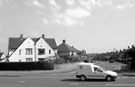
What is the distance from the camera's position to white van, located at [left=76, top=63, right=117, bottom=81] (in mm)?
26078

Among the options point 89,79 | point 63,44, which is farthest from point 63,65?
point 63,44

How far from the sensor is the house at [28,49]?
66.8 meters

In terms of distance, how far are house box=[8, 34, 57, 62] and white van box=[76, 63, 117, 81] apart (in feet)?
131

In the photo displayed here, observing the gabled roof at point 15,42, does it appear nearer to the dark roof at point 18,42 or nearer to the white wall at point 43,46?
the dark roof at point 18,42

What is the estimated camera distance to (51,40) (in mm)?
75062

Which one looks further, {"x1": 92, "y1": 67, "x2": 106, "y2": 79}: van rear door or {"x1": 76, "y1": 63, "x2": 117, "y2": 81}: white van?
{"x1": 92, "y1": 67, "x2": 106, "y2": 79}: van rear door

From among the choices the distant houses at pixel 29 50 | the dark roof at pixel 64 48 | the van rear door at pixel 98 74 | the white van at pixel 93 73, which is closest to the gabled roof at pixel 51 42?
the distant houses at pixel 29 50

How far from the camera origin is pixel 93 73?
87.4 ft

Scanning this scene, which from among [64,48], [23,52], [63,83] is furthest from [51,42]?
[63,83]

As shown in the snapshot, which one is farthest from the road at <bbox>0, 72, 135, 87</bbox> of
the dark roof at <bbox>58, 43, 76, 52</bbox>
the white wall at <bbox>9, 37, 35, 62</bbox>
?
the dark roof at <bbox>58, 43, 76, 52</bbox>

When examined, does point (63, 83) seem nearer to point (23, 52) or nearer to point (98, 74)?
point (98, 74)

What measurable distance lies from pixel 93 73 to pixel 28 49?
141ft

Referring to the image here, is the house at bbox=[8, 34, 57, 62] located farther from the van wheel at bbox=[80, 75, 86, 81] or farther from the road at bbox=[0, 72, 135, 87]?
the van wheel at bbox=[80, 75, 86, 81]

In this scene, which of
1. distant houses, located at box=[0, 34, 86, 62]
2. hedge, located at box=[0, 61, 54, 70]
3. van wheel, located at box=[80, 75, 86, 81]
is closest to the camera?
van wheel, located at box=[80, 75, 86, 81]
